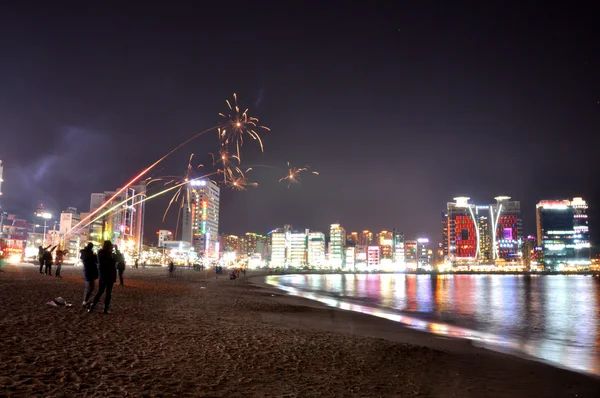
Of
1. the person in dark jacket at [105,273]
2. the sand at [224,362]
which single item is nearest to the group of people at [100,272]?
the person in dark jacket at [105,273]

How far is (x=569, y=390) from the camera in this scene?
8.82m

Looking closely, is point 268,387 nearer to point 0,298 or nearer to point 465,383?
point 465,383

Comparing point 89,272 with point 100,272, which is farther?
point 89,272

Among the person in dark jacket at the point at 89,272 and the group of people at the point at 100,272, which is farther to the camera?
the person in dark jacket at the point at 89,272

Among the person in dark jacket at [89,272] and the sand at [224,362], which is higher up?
the person in dark jacket at [89,272]

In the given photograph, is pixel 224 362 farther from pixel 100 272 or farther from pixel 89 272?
pixel 89 272

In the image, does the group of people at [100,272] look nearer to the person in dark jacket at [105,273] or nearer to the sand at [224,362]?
the person in dark jacket at [105,273]

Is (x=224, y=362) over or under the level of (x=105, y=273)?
under

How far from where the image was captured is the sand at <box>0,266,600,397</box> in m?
6.29

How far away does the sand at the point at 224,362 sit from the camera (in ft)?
20.6

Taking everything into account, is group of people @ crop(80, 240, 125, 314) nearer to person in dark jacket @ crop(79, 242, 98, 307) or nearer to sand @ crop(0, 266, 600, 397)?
person in dark jacket @ crop(79, 242, 98, 307)

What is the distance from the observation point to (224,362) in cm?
805

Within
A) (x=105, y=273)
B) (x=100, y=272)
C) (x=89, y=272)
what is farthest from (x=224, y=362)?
(x=89, y=272)

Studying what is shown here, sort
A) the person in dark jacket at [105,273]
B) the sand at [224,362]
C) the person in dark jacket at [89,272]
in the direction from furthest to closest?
the person in dark jacket at [89,272]
the person in dark jacket at [105,273]
the sand at [224,362]
